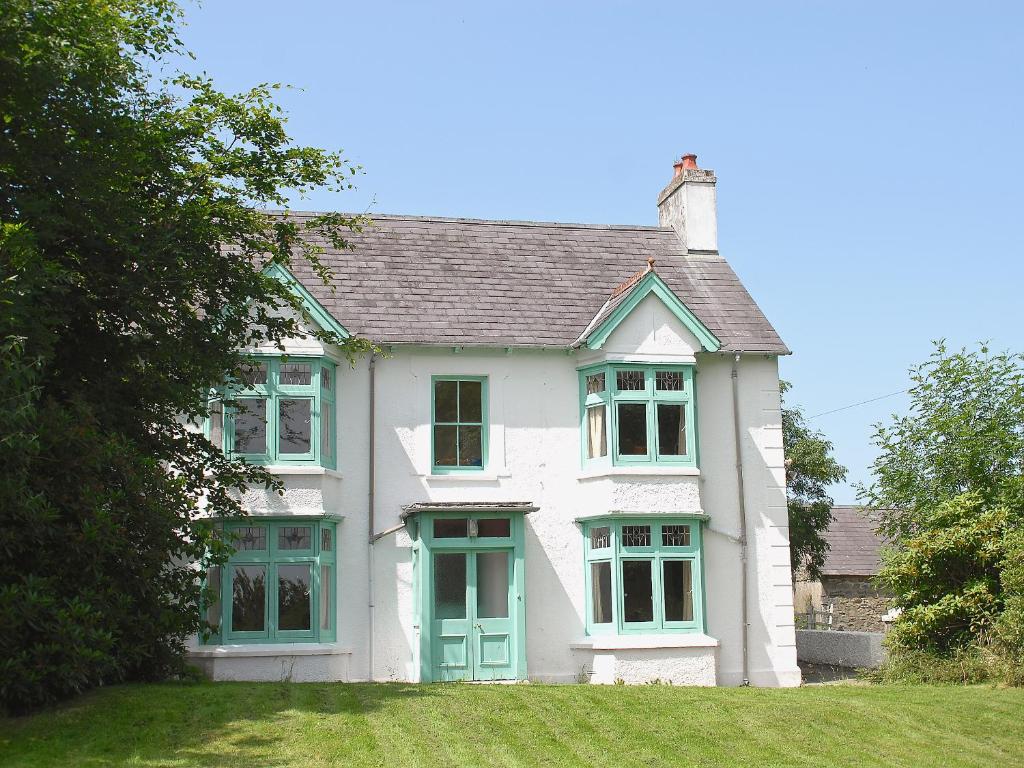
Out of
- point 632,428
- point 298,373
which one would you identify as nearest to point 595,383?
point 632,428

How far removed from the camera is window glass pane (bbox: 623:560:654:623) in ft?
72.7

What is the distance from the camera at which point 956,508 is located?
22.8 m

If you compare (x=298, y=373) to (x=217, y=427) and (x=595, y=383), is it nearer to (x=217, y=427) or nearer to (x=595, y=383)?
(x=217, y=427)

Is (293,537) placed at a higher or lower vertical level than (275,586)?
higher

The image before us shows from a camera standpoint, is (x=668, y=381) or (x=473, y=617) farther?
(x=668, y=381)

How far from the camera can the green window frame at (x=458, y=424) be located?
2277cm

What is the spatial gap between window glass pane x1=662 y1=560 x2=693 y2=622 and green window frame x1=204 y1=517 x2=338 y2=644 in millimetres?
6378

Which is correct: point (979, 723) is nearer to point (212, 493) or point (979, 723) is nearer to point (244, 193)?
point (212, 493)

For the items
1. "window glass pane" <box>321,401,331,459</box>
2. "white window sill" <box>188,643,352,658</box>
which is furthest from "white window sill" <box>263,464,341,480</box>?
"white window sill" <box>188,643,352,658</box>

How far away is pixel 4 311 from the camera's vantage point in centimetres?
1350

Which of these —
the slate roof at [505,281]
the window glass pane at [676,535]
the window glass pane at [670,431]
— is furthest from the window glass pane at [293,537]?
the window glass pane at [670,431]

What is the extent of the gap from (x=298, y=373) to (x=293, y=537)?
122 inches

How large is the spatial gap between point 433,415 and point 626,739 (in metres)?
9.29

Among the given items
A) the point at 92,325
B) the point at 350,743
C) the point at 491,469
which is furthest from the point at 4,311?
the point at 491,469
